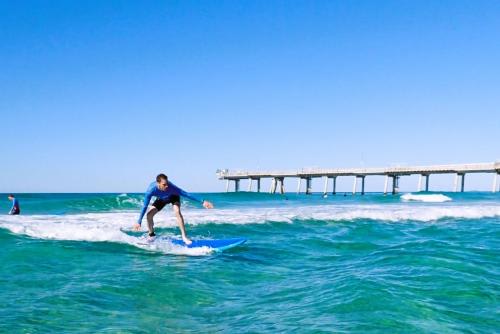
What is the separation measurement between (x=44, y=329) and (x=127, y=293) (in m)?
1.77

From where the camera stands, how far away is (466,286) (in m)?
6.91

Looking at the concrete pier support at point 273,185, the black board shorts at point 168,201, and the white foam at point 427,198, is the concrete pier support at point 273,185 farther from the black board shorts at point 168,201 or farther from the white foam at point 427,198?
the black board shorts at point 168,201

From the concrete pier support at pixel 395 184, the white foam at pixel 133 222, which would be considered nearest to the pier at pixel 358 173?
the concrete pier support at pixel 395 184

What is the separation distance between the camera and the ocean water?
541 centimetres

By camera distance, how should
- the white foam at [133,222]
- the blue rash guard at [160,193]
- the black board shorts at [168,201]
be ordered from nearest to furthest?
the blue rash guard at [160,193], the black board shorts at [168,201], the white foam at [133,222]

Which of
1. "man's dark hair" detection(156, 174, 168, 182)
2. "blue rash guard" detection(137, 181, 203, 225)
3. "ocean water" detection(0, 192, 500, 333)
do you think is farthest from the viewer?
"blue rash guard" detection(137, 181, 203, 225)

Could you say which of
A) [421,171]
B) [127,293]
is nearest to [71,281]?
[127,293]

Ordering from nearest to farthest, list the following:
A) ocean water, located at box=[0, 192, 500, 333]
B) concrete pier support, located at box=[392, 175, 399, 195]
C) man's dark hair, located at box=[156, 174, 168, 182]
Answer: ocean water, located at box=[0, 192, 500, 333]
man's dark hair, located at box=[156, 174, 168, 182]
concrete pier support, located at box=[392, 175, 399, 195]

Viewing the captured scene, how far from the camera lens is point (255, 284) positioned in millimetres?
7801

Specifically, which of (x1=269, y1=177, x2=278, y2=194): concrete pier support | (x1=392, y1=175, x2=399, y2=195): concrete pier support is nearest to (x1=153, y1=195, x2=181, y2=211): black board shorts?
(x1=392, y1=175, x2=399, y2=195): concrete pier support

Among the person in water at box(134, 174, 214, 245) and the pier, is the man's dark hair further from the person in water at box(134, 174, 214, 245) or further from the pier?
the pier

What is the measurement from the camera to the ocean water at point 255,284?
541 cm

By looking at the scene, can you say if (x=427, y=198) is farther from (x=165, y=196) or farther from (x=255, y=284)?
(x=255, y=284)

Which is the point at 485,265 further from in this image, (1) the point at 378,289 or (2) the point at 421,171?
(2) the point at 421,171
